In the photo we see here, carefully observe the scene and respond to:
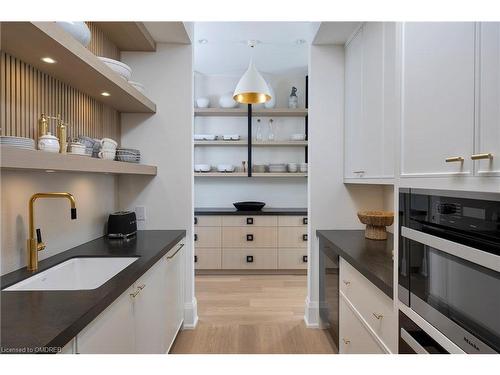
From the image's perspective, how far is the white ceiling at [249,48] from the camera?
2.94 m

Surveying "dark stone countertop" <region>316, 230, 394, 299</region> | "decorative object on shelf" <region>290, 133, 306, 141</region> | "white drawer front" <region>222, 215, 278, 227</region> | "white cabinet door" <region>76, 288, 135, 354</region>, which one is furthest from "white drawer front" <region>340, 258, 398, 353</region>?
"decorative object on shelf" <region>290, 133, 306, 141</region>

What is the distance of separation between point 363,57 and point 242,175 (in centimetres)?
228

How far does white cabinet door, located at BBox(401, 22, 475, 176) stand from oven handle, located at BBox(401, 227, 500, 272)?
215 millimetres

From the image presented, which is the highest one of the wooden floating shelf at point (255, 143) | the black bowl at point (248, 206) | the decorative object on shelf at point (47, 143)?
the wooden floating shelf at point (255, 143)

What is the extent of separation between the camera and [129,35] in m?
2.19

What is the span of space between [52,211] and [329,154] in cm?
201

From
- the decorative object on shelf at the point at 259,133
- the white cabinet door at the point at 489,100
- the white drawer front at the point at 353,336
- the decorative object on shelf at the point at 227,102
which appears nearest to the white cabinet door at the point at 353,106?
the white drawer front at the point at 353,336

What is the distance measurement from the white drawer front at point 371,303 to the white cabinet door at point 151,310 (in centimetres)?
115

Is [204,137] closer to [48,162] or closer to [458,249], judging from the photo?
[48,162]

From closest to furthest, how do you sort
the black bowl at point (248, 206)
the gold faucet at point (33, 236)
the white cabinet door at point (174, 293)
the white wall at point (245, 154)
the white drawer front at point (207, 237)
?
the gold faucet at point (33, 236), the white cabinet door at point (174, 293), the white drawer front at point (207, 237), the black bowl at point (248, 206), the white wall at point (245, 154)

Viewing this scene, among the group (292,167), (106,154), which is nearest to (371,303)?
(106,154)

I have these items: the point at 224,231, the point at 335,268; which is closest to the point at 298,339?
the point at 335,268

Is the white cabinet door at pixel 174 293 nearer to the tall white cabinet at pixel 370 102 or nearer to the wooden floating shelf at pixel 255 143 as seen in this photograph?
the tall white cabinet at pixel 370 102

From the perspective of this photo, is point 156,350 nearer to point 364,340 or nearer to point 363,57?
point 364,340
